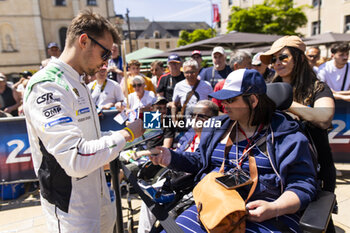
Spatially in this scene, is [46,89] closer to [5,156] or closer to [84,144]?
[84,144]

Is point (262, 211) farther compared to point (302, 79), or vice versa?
point (302, 79)

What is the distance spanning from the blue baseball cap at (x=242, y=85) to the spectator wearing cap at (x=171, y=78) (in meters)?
3.13

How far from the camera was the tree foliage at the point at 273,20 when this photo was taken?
2406 centimetres

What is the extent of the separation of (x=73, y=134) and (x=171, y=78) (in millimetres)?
3804

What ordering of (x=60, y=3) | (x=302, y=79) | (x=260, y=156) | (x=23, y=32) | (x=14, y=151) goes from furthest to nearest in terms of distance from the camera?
1. (x=60, y=3)
2. (x=23, y=32)
3. (x=14, y=151)
4. (x=302, y=79)
5. (x=260, y=156)

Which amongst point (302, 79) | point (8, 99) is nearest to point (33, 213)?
point (8, 99)

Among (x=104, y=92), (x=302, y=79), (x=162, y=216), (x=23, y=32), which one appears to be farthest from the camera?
(x=23, y=32)

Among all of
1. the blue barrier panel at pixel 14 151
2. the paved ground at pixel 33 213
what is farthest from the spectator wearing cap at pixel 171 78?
the blue barrier panel at pixel 14 151

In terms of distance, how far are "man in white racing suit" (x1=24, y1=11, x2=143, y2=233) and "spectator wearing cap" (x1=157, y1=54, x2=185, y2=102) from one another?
10.3 feet

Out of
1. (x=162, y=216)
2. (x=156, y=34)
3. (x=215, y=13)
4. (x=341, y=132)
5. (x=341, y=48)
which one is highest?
(x=215, y=13)

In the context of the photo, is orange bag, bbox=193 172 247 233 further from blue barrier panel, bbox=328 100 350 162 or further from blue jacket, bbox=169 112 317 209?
blue barrier panel, bbox=328 100 350 162

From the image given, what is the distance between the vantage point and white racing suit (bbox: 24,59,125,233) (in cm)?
129

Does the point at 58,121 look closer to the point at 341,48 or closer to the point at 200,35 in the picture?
the point at 341,48

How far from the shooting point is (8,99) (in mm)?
5066
